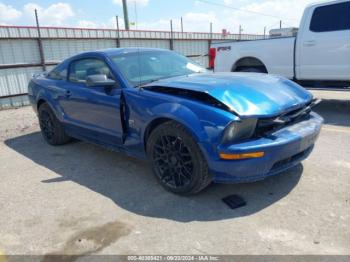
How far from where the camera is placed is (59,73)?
514 cm

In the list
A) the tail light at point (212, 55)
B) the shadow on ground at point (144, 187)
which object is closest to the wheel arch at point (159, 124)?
the shadow on ground at point (144, 187)

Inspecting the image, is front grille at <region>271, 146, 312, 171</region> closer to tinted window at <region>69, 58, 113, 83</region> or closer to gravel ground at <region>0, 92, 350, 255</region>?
gravel ground at <region>0, 92, 350, 255</region>

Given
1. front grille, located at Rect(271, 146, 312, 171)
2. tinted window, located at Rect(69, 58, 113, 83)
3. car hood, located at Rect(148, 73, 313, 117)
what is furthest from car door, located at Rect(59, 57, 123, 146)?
front grille, located at Rect(271, 146, 312, 171)

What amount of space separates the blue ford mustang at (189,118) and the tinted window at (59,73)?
1.50 feet

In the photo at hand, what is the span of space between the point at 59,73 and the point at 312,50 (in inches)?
198

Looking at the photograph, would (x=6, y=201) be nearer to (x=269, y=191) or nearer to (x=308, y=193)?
(x=269, y=191)

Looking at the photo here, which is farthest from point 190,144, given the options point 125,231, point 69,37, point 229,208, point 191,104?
point 69,37

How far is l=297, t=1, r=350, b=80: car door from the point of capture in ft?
21.0

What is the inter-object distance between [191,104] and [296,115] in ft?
3.72

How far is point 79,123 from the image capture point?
464 centimetres

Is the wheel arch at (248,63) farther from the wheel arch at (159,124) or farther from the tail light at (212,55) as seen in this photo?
the wheel arch at (159,124)

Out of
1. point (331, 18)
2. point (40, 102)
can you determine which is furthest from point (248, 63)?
point (40, 102)

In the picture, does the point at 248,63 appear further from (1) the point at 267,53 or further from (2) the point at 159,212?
(2) the point at 159,212

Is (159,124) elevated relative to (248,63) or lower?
lower
